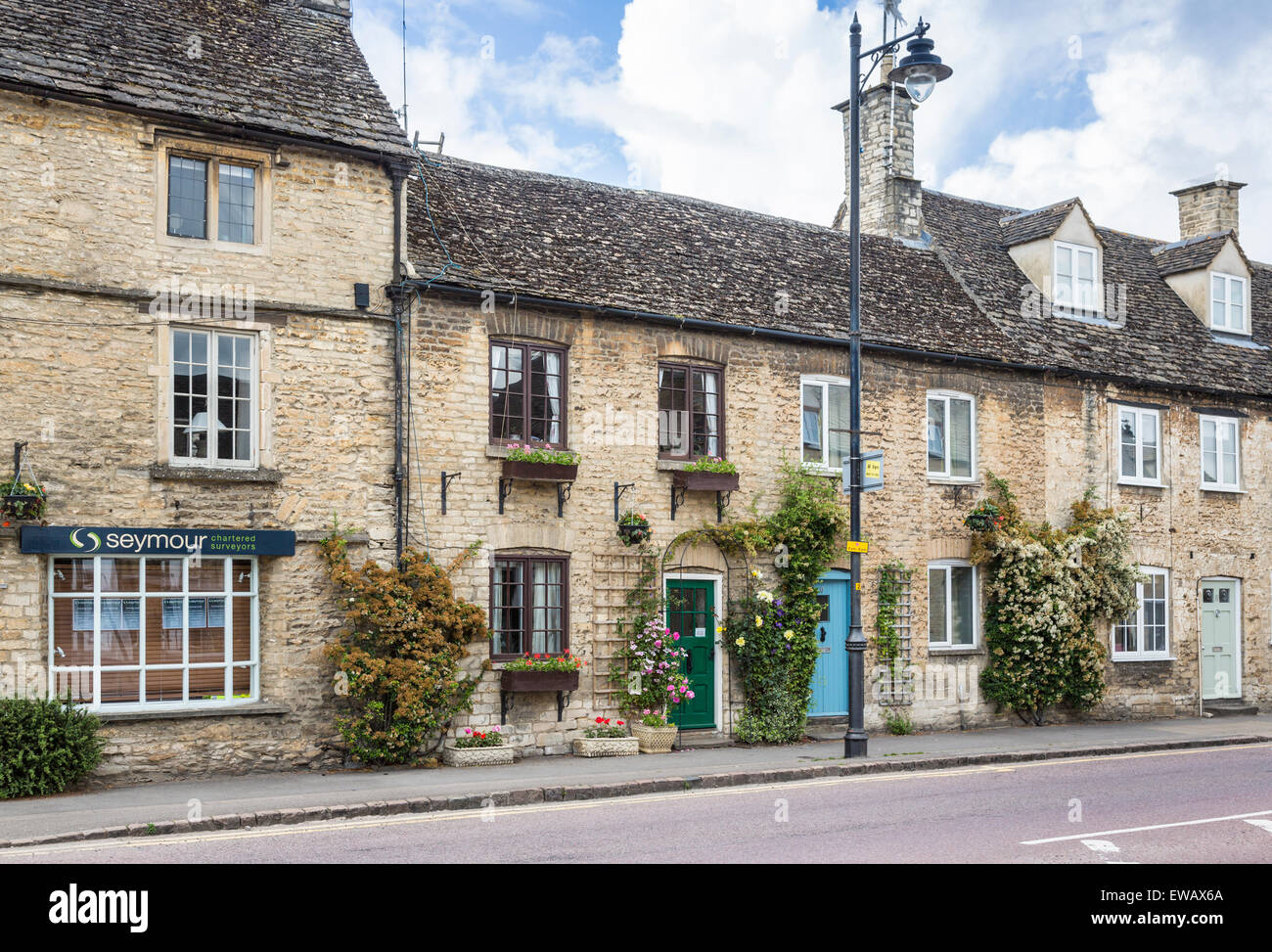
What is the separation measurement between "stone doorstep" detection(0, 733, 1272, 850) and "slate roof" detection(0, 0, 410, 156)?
27.8 ft

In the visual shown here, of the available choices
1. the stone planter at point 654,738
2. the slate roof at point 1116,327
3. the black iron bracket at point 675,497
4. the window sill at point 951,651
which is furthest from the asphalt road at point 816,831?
the slate roof at point 1116,327

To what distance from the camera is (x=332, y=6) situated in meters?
18.8

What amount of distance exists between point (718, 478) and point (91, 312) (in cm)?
882

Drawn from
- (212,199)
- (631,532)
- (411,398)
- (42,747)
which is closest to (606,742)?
(631,532)

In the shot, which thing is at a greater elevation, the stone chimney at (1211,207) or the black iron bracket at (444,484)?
the stone chimney at (1211,207)

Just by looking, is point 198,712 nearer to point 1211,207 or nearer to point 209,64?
point 209,64

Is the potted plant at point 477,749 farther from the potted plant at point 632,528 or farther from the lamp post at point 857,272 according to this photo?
the lamp post at point 857,272

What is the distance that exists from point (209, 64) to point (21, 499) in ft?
20.5

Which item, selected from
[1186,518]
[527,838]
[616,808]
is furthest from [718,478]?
[1186,518]

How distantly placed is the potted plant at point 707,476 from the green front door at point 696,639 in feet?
4.87

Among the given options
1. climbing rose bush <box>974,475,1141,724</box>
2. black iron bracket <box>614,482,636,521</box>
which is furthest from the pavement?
black iron bracket <box>614,482,636,521</box>

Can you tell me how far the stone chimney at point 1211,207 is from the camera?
29266 mm

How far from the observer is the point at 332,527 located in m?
15.7

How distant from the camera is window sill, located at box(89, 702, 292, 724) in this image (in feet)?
46.5
